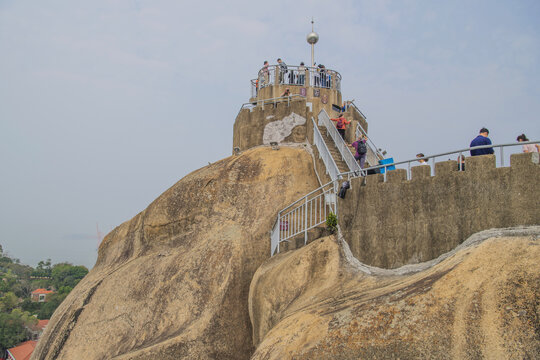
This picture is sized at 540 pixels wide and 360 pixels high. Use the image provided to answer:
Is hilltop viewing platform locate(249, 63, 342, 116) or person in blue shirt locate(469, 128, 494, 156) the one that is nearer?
person in blue shirt locate(469, 128, 494, 156)

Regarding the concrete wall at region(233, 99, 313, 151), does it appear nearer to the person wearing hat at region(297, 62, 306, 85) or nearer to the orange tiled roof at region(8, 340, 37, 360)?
the person wearing hat at region(297, 62, 306, 85)

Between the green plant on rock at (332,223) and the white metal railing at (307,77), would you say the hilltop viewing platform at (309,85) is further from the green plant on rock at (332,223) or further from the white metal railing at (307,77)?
the green plant on rock at (332,223)

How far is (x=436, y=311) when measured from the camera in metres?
6.21

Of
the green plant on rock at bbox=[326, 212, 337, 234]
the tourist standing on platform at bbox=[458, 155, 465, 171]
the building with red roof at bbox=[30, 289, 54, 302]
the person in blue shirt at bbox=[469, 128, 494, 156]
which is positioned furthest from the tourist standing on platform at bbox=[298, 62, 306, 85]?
the building with red roof at bbox=[30, 289, 54, 302]

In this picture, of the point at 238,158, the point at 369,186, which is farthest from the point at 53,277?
the point at 369,186

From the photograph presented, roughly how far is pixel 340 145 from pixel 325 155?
23.8 inches

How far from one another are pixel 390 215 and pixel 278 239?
423cm

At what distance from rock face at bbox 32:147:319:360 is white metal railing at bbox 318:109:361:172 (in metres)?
1.32

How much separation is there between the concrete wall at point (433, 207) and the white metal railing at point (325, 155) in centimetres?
273

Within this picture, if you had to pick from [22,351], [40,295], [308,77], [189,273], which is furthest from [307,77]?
[40,295]

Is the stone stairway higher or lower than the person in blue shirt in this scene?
higher

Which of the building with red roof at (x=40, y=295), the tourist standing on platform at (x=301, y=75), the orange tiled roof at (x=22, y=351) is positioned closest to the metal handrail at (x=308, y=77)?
the tourist standing on platform at (x=301, y=75)

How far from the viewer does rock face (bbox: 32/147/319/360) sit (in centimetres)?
1219

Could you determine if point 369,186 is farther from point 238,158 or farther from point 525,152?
point 238,158
